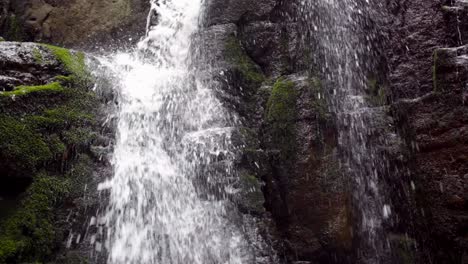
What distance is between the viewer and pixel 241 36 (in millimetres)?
6820

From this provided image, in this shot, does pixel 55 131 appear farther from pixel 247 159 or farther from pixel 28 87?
pixel 247 159

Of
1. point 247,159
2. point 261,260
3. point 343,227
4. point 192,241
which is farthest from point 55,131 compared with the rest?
point 343,227

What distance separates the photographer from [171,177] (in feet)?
16.2

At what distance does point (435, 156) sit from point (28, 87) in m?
4.88

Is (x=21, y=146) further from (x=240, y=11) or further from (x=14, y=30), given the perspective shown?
(x=14, y=30)

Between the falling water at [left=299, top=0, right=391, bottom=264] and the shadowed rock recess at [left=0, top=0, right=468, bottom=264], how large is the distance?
12 centimetres

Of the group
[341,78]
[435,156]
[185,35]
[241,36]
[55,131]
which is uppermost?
[185,35]

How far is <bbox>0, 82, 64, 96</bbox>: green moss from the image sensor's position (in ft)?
13.7

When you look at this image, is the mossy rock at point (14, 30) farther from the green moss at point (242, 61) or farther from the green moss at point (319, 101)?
the green moss at point (319, 101)

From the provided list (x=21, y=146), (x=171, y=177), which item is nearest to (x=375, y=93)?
(x=171, y=177)

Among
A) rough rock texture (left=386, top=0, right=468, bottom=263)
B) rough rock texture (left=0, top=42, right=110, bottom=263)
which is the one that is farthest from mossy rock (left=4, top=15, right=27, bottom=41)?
rough rock texture (left=386, top=0, right=468, bottom=263)

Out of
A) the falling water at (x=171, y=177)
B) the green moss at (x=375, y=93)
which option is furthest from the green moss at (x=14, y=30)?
the green moss at (x=375, y=93)

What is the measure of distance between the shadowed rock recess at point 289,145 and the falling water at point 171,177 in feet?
0.79

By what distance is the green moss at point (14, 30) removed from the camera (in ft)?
26.9
